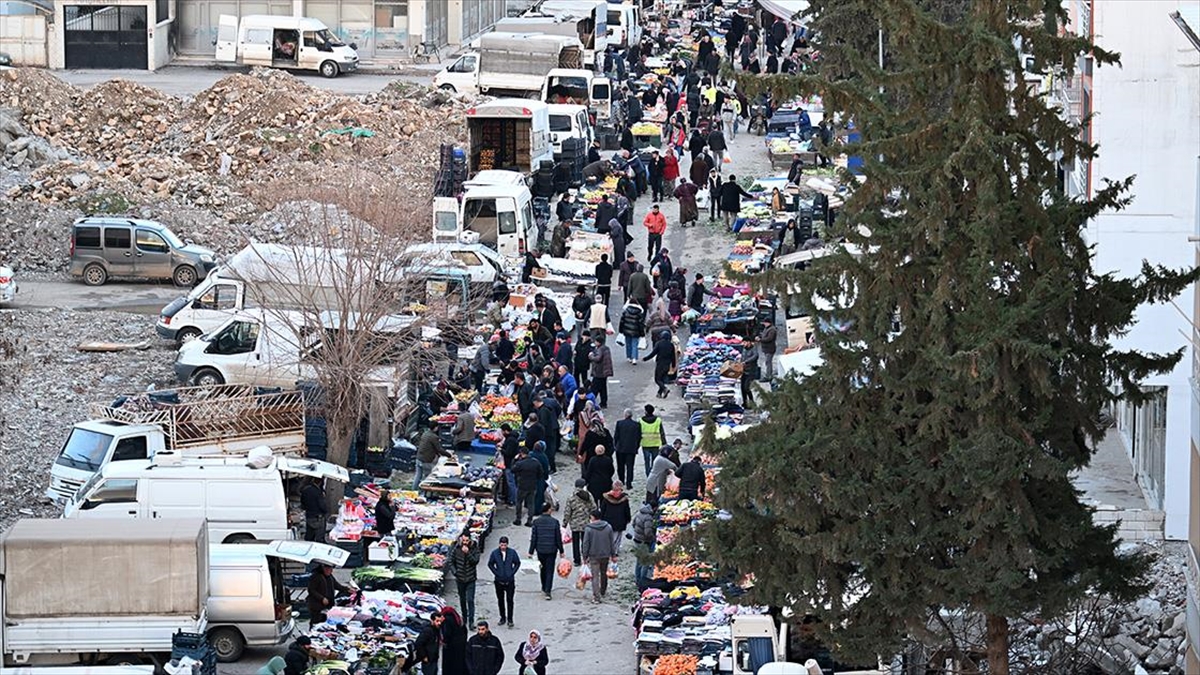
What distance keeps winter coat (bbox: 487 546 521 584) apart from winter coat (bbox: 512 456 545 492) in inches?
138

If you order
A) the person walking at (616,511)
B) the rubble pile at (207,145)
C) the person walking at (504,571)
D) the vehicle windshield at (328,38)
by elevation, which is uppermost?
the vehicle windshield at (328,38)

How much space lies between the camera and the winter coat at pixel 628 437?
31.8m

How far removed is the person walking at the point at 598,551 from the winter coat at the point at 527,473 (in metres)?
2.28

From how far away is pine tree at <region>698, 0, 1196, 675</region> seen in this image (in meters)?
20.8

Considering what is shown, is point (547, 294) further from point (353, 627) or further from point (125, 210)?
point (353, 627)

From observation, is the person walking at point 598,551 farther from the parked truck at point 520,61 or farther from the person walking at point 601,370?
the parked truck at point 520,61

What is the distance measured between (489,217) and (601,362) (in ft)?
29.4

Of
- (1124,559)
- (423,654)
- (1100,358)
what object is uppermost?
(1100,358)

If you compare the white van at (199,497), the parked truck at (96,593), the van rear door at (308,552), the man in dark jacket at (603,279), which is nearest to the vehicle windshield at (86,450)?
the white van at (199,497)

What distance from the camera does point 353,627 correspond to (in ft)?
84.3

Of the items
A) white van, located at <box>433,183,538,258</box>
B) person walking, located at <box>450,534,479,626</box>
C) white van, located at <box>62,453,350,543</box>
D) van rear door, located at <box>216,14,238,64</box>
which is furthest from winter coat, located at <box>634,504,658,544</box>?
van rear door, located at <box>216,14,238,64</box>

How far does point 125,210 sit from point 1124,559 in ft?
101

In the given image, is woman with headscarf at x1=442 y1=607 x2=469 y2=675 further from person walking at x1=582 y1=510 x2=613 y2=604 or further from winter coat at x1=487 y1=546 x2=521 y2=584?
person walking at x1=582 y1=510 x2=613 y2=604

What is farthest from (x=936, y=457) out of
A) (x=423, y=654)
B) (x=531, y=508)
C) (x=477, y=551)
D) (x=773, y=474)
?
(x=531, y=508)
